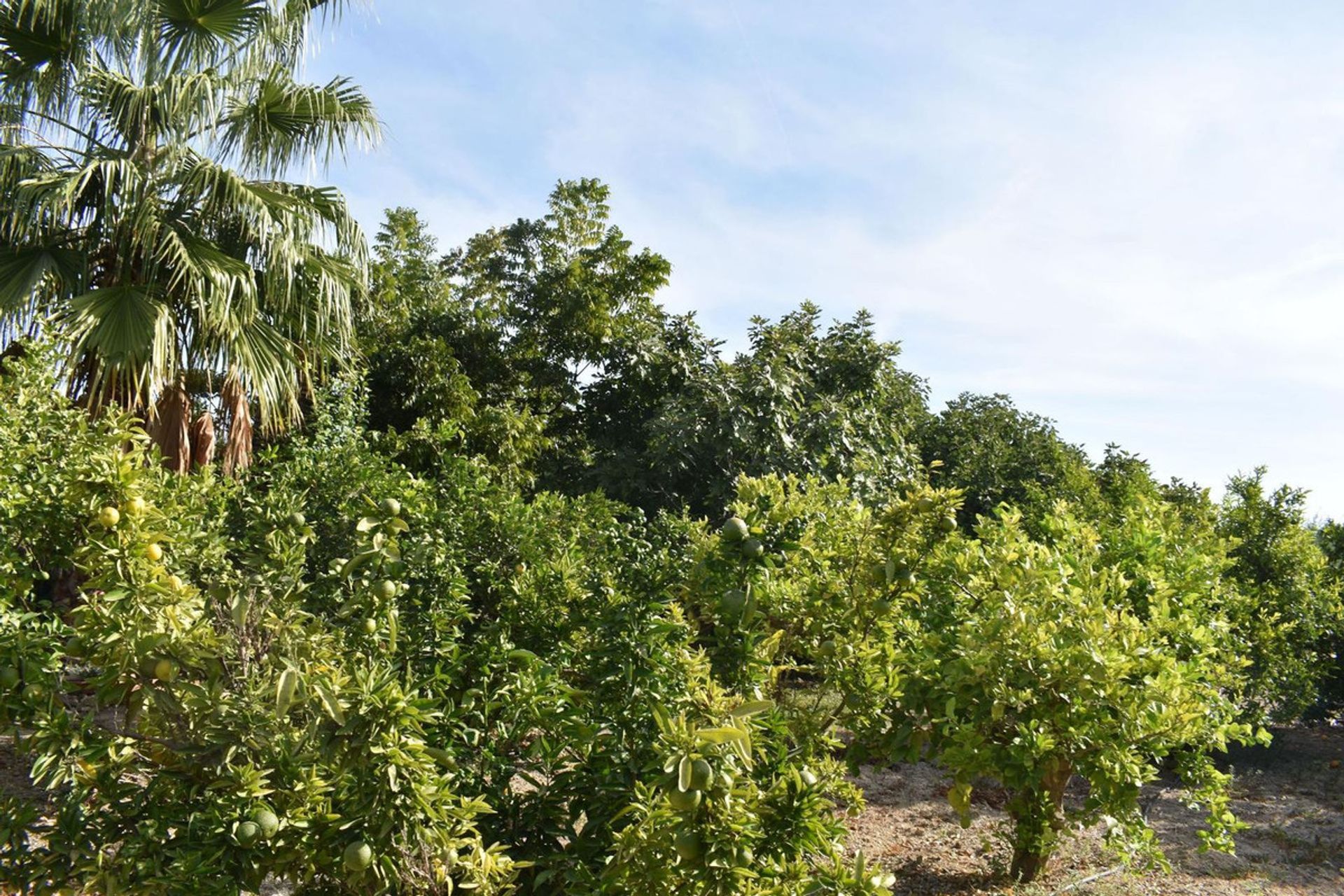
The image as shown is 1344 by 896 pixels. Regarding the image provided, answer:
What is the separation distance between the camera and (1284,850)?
550cm

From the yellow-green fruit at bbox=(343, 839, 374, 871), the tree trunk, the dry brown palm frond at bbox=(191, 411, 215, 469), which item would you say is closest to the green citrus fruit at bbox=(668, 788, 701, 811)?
the yellow-green fruit at bbox=(343, 839, 374, 871)

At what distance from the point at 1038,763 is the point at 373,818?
267cm

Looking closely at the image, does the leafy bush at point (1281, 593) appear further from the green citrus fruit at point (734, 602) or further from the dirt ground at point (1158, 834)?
the green citrus fruit at point (734, 602)

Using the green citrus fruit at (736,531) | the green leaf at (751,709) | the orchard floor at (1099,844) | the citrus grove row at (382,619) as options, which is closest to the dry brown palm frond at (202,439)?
the citrus grove row at (382,619)

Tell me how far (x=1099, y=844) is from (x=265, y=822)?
4870 millimetres

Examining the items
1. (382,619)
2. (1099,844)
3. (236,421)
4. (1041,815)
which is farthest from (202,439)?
(1099,844)

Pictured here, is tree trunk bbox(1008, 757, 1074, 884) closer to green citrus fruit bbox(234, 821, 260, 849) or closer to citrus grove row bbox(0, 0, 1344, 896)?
citrus grove row bbox(0, 0, 1344, 896)

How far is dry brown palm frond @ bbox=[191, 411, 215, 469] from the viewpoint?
639 centimetres

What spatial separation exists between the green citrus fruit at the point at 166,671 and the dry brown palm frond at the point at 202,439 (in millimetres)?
4645

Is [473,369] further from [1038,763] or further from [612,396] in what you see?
[1038,763]

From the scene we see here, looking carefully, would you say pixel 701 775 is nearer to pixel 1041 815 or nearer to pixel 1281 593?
pixel 1041 815

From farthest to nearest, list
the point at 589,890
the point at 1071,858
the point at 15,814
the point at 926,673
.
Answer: the point at 1071,858, the point at 926,673, the point at 15,814, the point at 589,890

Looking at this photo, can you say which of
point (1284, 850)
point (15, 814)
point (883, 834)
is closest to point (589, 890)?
point (15, 814)

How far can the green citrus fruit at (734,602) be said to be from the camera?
2535 mm
